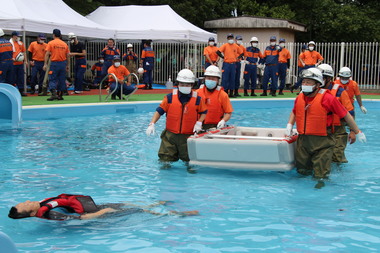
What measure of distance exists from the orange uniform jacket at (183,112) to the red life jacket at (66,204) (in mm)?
3011

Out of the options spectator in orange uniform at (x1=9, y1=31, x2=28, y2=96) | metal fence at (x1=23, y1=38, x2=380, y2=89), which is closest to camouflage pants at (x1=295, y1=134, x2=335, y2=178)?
spectator in orange uniform at (x1=9, y1=31, x2=28, y2=96)

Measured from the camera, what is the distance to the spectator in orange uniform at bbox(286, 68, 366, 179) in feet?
24.9

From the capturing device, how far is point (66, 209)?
5648mm

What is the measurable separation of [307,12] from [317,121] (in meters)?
27.9

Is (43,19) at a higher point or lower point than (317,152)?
higher

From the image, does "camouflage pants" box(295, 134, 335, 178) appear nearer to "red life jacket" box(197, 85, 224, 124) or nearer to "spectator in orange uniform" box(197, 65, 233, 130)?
"spectator in orange uniform" box(197, 65, 233, 130)

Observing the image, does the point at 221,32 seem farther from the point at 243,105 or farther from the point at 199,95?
the point at 199,95

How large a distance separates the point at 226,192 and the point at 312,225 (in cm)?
166

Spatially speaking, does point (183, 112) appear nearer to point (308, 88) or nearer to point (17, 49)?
point (308, 88)

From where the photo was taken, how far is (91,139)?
11711 millimetres

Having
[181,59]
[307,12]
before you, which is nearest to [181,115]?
[181,59]

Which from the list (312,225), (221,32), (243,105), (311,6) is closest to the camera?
(312,225)

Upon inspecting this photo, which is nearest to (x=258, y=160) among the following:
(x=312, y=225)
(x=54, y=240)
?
(x=312, y=225)

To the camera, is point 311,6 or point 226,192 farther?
point 311,6
